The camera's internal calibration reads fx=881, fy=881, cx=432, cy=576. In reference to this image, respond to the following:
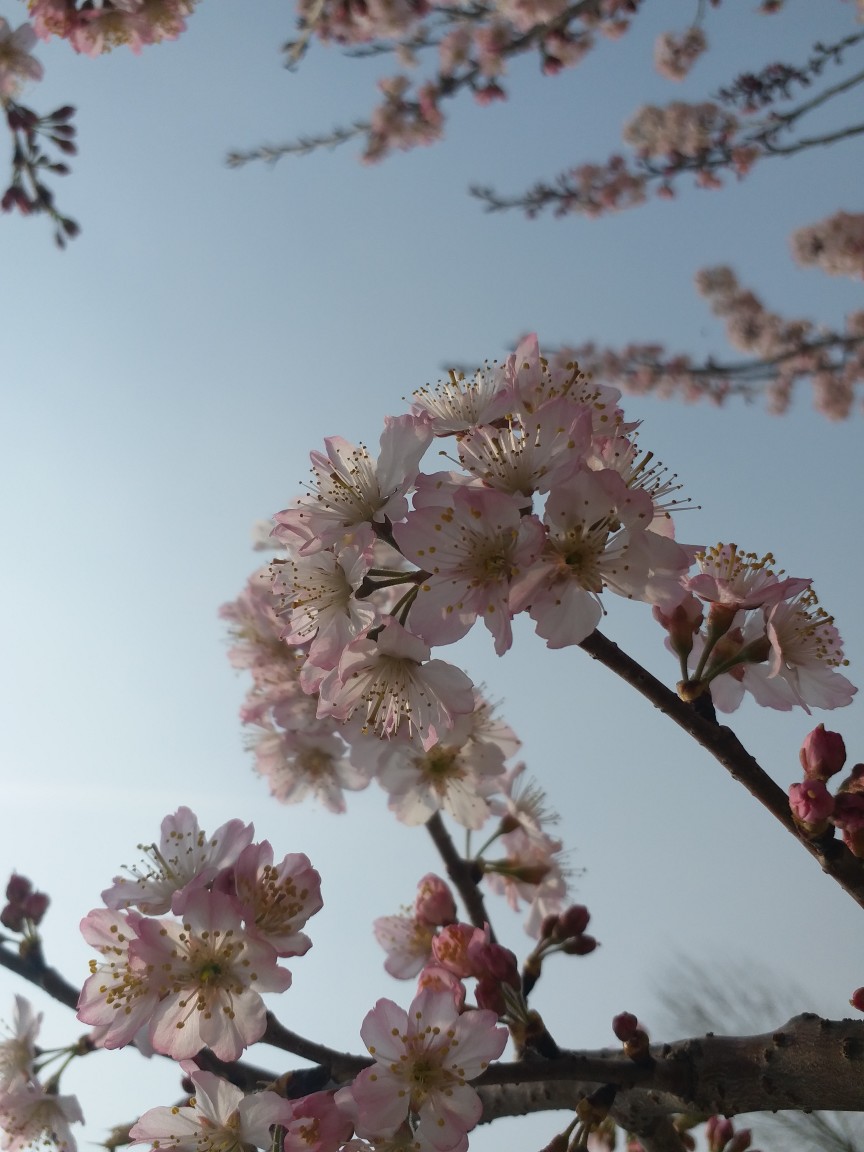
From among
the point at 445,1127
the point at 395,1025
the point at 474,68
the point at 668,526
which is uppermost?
the point at 474,68

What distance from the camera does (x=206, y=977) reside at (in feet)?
4.66

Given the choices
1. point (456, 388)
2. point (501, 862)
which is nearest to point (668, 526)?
point (456, 388)

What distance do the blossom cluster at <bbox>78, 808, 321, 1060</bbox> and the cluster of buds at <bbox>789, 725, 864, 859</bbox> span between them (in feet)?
2.69

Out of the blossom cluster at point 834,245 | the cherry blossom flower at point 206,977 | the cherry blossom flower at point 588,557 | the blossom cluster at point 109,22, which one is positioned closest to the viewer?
the cherry blossom flower at point 588,557

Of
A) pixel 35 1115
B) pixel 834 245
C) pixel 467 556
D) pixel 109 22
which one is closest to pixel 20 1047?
pixel 35 1115

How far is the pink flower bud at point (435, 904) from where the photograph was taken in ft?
6.89

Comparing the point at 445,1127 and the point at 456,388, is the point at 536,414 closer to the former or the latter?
the point at 456,388

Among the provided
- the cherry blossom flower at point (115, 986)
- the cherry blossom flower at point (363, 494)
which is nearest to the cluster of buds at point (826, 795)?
the cherry blossom flower at point (363, 494)

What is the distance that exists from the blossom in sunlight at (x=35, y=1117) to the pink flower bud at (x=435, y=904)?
0.84m

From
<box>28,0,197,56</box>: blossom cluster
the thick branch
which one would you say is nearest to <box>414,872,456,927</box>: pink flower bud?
the thick branch

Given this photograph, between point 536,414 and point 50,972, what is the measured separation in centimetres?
175

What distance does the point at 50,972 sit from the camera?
207cm

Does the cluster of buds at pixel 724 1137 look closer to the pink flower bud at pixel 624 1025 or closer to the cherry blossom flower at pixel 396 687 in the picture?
the pink flower bud at pixel 624 1025

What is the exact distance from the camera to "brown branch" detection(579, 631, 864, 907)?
1.23 m
